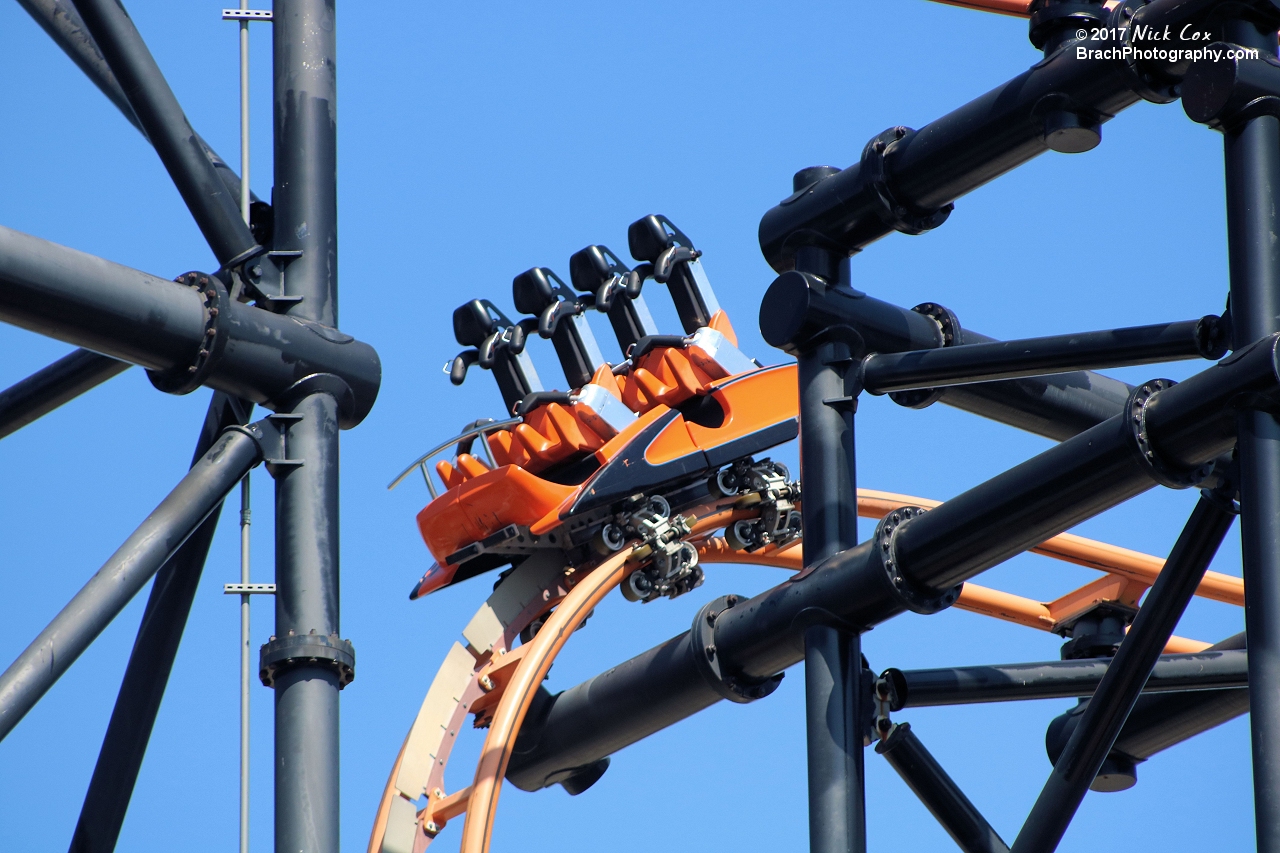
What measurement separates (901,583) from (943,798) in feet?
2.66

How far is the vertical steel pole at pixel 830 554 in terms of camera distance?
232 inches

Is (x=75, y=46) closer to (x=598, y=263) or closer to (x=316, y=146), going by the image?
(x=316, y=146)

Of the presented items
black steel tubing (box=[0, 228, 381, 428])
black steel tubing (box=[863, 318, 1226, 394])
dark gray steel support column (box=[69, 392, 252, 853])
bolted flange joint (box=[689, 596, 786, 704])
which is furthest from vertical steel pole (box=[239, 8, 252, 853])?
black steel tubing (box=[863, 318, 1226, 394])

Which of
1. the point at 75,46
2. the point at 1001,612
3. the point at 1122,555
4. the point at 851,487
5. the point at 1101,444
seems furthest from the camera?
the point at 1001,612

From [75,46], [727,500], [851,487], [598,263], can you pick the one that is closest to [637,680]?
[851,487]

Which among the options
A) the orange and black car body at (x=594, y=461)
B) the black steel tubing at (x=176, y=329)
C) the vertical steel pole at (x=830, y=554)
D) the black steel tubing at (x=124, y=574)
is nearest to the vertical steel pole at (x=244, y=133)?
the black steel tubing at (x=176, y=329)

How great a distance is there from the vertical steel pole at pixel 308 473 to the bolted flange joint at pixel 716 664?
1436mm

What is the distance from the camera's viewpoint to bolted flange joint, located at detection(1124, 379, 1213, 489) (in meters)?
5.39

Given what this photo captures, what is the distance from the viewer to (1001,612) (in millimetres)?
10648

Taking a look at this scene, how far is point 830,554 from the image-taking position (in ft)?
20.8

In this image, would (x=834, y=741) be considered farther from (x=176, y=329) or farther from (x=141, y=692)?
(x=176, y=329)

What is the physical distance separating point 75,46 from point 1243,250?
4.15 metres

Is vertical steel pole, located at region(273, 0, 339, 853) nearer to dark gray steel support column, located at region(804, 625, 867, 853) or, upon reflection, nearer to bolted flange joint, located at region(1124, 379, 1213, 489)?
dark gray steel support column, located at region(804, 625, 867, 853)

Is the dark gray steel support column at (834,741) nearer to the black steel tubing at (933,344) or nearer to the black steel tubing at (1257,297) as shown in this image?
the black steel tubing at (933,344)
